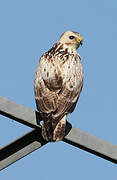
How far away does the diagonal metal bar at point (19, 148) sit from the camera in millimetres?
3451

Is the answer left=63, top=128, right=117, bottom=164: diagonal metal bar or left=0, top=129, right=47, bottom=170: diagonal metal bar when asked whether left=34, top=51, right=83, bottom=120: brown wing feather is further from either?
left=63, top=128, right=117, bottom=164: diagonal metal bar

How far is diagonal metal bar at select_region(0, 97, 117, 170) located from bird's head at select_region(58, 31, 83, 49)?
3642 millimetres

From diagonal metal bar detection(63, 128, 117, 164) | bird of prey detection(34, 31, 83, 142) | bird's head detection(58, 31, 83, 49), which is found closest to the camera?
diagonal metal bar detection(63, 128, 117, 164)

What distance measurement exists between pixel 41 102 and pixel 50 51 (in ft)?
5.18

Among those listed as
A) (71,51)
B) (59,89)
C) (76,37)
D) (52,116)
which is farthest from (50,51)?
(52,116)

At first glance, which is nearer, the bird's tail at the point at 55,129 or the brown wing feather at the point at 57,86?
the bird's tail at the point at 55,129

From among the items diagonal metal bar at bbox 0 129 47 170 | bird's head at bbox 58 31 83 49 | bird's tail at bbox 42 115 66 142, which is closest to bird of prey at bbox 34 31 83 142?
bird's tail at bbox 42 115 66 142

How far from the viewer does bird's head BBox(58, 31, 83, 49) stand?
7175mm

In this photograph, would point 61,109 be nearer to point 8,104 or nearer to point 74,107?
point 74,107

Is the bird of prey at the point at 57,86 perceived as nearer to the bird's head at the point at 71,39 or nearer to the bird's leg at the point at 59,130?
the bird's leg at the point at 59,130

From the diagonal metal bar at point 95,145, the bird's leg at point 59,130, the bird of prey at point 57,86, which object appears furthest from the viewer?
the bird of prey at point 57,86

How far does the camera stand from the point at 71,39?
23.9ft

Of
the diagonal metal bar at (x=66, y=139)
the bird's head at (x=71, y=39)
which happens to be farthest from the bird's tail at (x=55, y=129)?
the bird's head at (x=71, y=39)

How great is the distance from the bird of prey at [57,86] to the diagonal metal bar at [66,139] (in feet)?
2.38
